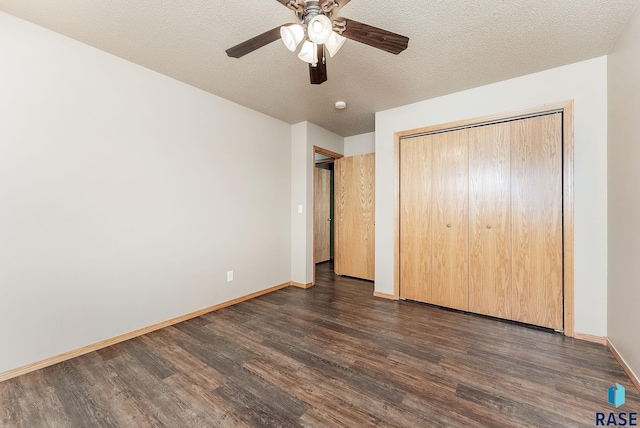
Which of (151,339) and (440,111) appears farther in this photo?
(440,111)

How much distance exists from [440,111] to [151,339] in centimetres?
379

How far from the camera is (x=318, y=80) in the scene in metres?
1.82

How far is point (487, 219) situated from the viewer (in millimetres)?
2789

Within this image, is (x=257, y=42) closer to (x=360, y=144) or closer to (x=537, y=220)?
(x=537, y=220)

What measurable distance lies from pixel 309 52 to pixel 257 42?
0.32m

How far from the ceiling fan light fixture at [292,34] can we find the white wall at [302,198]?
2.37m

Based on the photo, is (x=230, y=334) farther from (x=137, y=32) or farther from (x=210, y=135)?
(x=137, y=32)

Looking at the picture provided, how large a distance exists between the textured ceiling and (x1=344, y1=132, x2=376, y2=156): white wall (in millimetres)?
1525

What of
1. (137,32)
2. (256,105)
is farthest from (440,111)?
(137,32)
